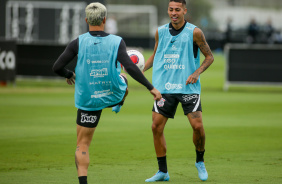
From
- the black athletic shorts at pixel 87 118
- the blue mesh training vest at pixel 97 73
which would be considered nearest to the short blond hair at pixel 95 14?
the blue mesh training vest at pixel 97 73

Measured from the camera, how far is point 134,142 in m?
11.1

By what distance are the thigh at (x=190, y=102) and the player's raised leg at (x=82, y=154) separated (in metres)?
1.70

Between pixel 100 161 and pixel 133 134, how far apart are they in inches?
123

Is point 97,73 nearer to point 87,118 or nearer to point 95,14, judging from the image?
point 87,118

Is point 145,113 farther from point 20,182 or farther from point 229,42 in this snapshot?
point 229,42

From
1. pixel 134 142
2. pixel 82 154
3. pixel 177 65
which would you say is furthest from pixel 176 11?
pixel 134 142

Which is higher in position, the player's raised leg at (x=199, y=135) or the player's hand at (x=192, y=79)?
the player's hand at (x=192, y=79)

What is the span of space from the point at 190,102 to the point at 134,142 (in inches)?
141

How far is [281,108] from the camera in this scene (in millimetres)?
17219

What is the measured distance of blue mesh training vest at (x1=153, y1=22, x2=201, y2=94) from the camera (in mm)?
7766

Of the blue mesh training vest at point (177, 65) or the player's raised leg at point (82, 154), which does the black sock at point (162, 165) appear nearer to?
the blue mesh training vest at point (177, 65)

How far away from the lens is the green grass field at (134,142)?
8078 mm

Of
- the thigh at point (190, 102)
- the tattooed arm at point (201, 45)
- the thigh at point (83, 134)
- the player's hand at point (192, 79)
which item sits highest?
the tattooed arm at point (201, 45)

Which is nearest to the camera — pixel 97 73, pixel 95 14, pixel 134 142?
pixel 95 14
